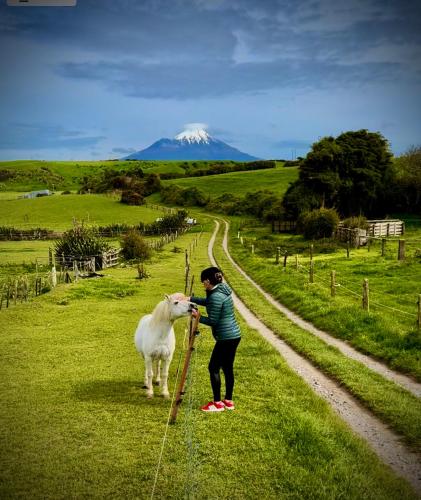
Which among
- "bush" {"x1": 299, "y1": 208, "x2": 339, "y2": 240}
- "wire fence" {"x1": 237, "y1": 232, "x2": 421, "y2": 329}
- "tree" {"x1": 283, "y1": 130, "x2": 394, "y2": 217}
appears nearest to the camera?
"wire fence" {"x1": 237, "y1": 232, "x2": 421, "y2": 329}

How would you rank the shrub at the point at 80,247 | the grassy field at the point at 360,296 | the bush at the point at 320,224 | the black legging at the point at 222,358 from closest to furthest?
the black legging at the point at 222,358, the grassy field at the point at 360,296, the shrub at the point at 80,247, the bush at the point at 320,224

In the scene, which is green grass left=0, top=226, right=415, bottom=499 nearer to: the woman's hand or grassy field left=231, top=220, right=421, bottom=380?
the woman's hand

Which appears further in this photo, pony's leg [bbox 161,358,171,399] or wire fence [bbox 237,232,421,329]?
wire fence [bbox 237,232,421,329]

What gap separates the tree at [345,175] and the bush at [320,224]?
8733 mm

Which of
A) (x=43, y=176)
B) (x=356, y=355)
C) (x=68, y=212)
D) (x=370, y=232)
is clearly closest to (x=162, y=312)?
(x=356, y=355)

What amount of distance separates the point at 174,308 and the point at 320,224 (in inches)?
1928

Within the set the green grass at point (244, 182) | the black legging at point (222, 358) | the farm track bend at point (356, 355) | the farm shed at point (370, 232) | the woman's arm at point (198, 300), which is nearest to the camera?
the black legging at point (222, 358)

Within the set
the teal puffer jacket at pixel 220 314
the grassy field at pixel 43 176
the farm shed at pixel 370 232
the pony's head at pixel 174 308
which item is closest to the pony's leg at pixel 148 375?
the pony's head at pixel 174 308

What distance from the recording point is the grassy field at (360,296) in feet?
52.7

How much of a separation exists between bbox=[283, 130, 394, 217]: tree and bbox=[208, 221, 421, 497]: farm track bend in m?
52.0

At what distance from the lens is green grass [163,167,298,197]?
123625 mm

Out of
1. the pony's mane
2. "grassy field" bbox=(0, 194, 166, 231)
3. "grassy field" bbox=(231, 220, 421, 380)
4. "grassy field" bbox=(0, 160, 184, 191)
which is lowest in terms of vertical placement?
"grassy field" bbox=(231, 220, 421, 380)

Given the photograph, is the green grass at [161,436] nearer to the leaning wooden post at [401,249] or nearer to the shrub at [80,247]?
the leaning wooden post at [401,249]

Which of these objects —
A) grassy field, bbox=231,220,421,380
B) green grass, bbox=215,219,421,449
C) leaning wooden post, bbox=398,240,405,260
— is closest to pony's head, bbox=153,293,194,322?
green grass, bbox=215,219,421,449
